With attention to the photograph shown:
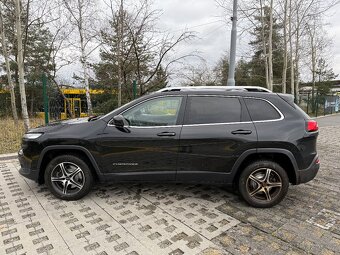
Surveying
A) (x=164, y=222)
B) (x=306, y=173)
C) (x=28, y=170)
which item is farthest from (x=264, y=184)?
(x=28, y=170)

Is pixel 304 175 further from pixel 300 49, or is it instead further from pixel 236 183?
pixel 300 49

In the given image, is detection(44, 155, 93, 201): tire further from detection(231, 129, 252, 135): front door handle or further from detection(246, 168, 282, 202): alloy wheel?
detection(246, 168, 282, 202): alloy wheel

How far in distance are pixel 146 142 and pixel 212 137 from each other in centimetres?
93

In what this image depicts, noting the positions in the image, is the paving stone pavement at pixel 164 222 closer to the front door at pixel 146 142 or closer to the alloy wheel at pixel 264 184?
the alloy wheel at pixel 264 184

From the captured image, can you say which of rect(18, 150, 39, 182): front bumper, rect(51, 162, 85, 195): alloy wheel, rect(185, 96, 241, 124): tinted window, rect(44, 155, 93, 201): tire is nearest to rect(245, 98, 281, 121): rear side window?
rect(185, 96, 241, 124): tinted window

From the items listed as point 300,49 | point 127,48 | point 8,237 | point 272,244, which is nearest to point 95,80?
point 127,48

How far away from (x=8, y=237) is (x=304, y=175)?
382 cm

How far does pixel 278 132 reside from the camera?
3402 millimetres

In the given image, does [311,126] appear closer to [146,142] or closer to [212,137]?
[212,137]

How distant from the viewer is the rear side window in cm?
348

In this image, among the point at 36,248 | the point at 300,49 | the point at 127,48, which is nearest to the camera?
the point at 36,248

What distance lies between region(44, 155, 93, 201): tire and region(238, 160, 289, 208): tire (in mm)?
2282

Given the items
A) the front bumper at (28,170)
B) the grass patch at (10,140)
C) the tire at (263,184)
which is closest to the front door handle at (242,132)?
the tire at (263,184)

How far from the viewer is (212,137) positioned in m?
3.44
